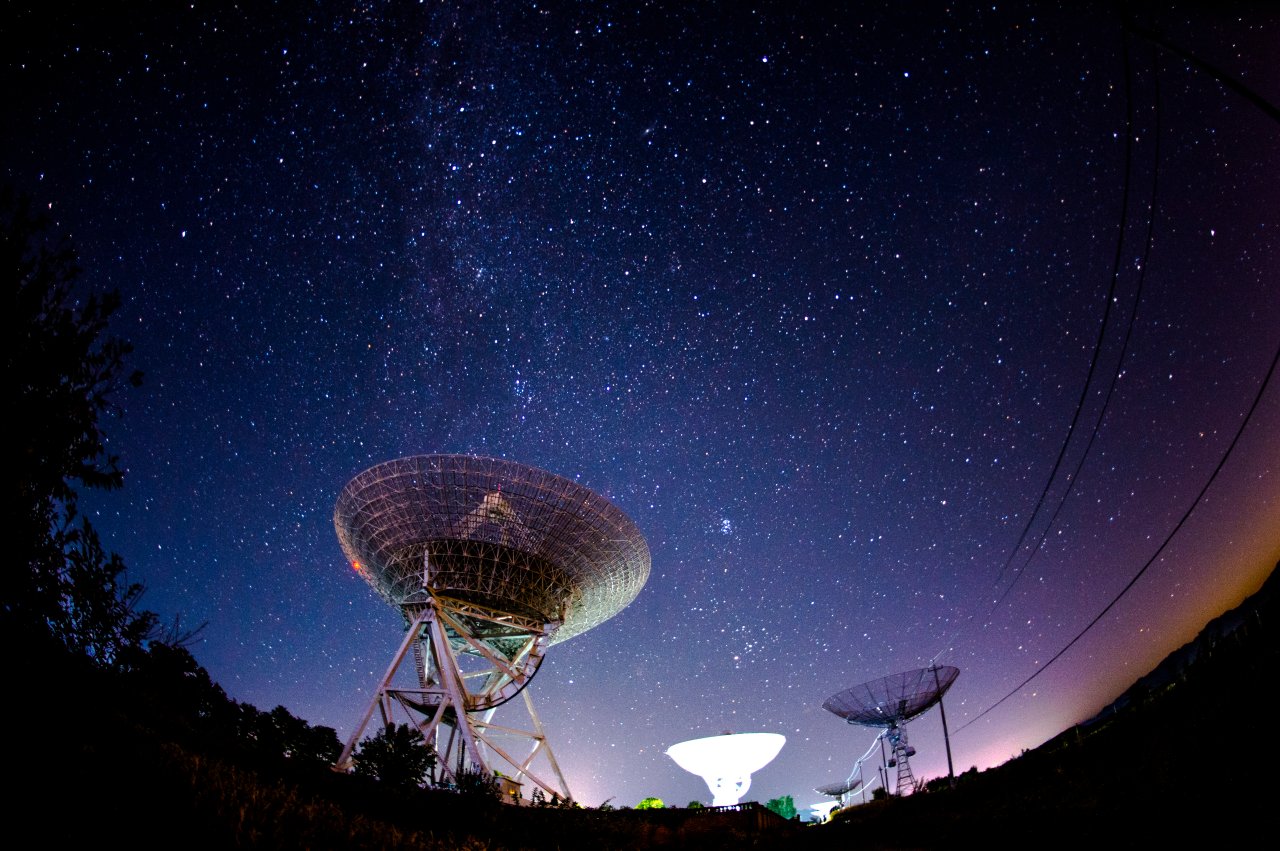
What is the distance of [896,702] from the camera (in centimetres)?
3325

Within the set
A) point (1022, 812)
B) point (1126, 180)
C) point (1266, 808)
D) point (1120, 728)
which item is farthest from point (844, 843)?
point (1126, 180)

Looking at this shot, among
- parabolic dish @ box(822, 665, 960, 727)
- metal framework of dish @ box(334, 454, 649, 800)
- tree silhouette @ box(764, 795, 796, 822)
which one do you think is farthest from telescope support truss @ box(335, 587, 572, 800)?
tree silhouette @ box(764, 795, 796, 822)

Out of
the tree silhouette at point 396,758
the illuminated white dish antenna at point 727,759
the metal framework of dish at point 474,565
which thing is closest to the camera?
the tree silhouette at point 396,758

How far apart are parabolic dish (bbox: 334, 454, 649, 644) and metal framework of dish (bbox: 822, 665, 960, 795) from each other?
1444 cm

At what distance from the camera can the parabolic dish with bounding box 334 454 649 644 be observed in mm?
27641

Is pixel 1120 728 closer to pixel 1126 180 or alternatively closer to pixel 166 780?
pixel 1126 180

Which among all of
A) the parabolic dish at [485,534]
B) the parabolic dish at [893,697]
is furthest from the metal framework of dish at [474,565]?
the parabolic dish at [893,697]

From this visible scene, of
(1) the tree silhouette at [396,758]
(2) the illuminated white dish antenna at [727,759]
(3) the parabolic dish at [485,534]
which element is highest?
(3) the parabolic dish at [485,534]

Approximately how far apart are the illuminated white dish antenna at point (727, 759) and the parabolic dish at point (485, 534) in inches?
831

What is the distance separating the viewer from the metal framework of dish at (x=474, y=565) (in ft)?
90.5

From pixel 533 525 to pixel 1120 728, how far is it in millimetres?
Result: 22196

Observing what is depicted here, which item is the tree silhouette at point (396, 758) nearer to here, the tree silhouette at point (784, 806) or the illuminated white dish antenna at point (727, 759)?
the illuminated white dish antenna at point (727, 759)

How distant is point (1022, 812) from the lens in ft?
38.0

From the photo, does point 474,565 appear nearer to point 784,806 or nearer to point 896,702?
point 896,702
